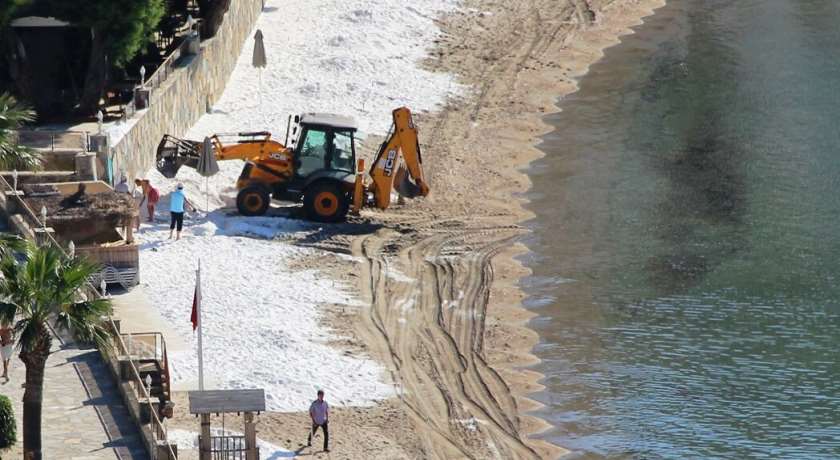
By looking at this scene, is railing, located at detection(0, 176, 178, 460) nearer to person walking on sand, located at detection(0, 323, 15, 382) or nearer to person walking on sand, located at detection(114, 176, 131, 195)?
person walking on sand, located at detection(0, 323, 15, 382)

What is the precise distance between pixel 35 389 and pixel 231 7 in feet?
118

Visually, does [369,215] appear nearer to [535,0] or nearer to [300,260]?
[300,260]

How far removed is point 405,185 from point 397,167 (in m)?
0.73

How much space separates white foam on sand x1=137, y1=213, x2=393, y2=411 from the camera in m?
37.2

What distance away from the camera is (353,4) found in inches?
2717

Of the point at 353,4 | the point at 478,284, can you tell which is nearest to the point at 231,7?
the point at 353,4

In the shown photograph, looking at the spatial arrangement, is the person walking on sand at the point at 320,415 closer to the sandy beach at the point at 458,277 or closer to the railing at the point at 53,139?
the sandy beach at the point at 458,277

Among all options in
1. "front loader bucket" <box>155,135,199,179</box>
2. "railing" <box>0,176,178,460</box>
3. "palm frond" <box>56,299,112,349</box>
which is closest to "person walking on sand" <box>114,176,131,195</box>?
"front loader bucket" <box>155,135,199,179</box>

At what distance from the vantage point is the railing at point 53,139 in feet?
155

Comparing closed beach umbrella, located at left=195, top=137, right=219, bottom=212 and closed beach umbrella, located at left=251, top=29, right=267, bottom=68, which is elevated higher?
closed beach umbrella, located at left=251, top=29, right=267, bottom=68

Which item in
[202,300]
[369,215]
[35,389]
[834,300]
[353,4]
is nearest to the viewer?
[35,389]

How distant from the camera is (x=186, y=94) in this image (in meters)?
54.6

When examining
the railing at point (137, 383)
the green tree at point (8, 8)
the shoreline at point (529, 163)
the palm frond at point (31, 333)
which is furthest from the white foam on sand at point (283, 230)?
the palm frond at point (31, 333)

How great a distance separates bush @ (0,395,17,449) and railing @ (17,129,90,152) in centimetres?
1724
